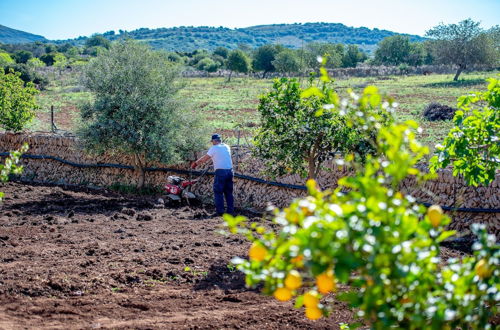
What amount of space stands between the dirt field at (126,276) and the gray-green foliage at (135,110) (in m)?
2.02

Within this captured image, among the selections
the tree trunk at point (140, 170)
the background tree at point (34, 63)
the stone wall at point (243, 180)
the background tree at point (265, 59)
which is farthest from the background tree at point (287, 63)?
the tree trunk at point (140, 170)

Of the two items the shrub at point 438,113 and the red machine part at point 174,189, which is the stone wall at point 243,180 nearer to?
the red machine part at point 174,189

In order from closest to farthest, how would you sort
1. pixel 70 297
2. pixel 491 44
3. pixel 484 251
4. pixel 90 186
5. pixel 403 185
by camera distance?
pixel 484 251, pixel 70 297, pixel 403 185, pixel 90 186, pixel 491 44

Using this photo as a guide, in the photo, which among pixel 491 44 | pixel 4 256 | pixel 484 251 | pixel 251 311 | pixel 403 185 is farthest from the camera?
pixel 491 44

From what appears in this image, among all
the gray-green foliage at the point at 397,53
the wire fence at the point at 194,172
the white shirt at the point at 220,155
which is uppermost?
the gray-green foliage at the point at 397,53

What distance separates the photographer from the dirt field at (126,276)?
582 cm

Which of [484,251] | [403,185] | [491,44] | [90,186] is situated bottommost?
[90,186]

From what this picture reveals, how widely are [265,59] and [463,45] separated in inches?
999

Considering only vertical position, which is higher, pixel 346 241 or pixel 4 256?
pixel 346 241

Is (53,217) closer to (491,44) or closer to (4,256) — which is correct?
(4,256)

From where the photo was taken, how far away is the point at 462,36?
56.2m

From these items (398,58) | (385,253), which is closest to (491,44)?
(398,58)

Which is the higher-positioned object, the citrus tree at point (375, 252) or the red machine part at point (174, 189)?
the citrus tree at point (375, 252)

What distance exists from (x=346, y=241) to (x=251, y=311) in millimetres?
4204
